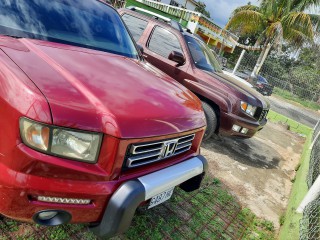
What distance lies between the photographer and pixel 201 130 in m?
2.62

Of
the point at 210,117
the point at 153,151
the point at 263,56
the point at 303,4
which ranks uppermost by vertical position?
the point at 303,4

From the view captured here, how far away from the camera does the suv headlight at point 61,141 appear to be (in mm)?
1506

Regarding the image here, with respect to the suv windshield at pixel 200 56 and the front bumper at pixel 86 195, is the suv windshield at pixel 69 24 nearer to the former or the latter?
the front bumper at pixel 86 195

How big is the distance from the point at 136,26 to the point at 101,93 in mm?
3998

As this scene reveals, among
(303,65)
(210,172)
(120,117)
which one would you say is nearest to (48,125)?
(120,117)

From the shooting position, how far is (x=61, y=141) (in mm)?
1587

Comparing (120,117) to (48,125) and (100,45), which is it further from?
(100,45)

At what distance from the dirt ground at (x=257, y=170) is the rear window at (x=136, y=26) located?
2.49 meters

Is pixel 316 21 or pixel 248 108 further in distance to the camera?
pixel 316 21

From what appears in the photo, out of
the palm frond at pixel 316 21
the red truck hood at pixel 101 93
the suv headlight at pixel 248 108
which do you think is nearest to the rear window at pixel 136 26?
the suv headlight at pixel 248 108

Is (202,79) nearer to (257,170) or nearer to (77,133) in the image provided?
(257,170)

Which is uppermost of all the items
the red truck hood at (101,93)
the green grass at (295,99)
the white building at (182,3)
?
the white building at (182,3)

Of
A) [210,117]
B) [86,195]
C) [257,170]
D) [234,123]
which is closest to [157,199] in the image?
[86,195]

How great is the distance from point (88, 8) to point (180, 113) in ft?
5.67
